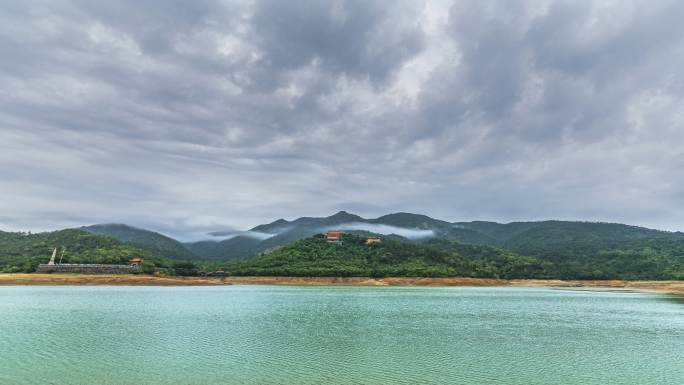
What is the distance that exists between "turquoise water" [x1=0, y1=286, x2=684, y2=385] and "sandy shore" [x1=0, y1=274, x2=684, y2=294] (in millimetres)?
53538

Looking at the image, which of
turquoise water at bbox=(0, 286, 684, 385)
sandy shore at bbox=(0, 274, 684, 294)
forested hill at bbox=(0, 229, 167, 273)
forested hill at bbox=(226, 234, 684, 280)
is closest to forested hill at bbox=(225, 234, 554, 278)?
forested hill at bbox=(226, 234, 684, 280)

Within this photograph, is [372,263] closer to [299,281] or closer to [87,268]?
[299,281]

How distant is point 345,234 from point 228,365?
5080 inches

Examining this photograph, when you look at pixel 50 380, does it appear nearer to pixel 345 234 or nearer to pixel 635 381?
pixel 635 381

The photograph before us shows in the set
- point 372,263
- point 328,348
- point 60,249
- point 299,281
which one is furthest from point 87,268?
point 328,348

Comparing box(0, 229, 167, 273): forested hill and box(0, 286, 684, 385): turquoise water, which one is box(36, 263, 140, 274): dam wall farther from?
box(0, 286, 684, 385): turquoise water

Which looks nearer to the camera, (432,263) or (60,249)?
(60,249)

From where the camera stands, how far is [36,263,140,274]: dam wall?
9369 cm

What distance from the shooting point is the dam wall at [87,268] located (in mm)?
93688

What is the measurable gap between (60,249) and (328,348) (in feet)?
384

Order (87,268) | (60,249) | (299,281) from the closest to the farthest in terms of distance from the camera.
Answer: (87,268)
(299,281)
(60,249)

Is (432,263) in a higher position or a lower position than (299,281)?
higher

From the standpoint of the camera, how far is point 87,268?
95.8 metres

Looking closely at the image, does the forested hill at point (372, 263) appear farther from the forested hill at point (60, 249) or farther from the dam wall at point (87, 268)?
the forested hill at point (60, 249)
